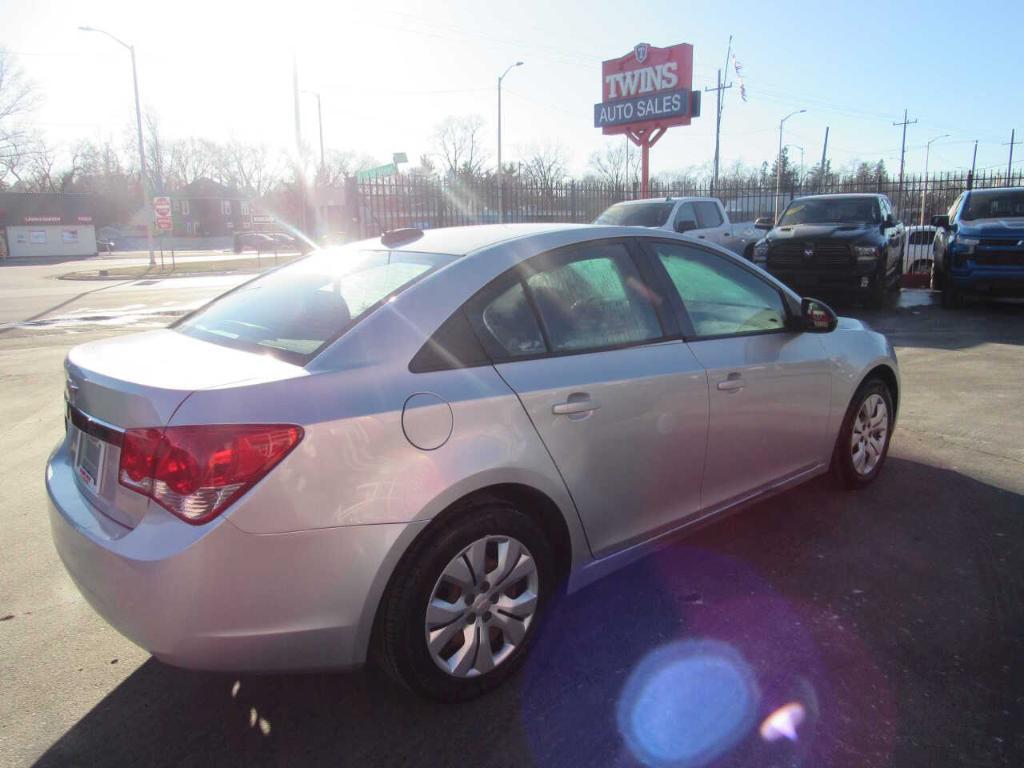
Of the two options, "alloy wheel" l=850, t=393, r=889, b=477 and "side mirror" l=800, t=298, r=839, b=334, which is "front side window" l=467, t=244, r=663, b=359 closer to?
"side mirror" l=800, t=298, r=839, b=334

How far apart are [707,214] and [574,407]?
12888 mm

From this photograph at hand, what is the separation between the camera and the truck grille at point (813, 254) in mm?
12062

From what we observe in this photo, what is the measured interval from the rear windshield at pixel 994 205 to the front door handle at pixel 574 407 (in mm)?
12096

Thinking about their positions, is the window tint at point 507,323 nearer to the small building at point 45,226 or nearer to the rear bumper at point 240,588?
the rear bumper at point 240,588

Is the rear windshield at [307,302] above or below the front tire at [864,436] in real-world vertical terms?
above

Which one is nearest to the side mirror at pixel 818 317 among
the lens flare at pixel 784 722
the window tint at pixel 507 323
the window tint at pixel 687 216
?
the window tint at pixel 507 323

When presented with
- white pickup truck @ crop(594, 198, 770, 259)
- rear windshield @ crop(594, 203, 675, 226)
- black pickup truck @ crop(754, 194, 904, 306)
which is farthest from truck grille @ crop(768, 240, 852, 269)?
rear windshield @ crop(594, 203, 675, 226)

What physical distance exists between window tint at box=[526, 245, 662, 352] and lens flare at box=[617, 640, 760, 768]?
1254 mm

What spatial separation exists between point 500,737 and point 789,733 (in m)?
0.95

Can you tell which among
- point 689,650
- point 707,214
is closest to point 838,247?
point 707,214

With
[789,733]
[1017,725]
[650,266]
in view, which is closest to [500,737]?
[789,733]

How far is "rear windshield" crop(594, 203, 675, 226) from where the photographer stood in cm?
1324

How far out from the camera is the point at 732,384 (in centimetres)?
333

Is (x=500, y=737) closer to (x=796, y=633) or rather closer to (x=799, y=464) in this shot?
(x=796, y=633)
